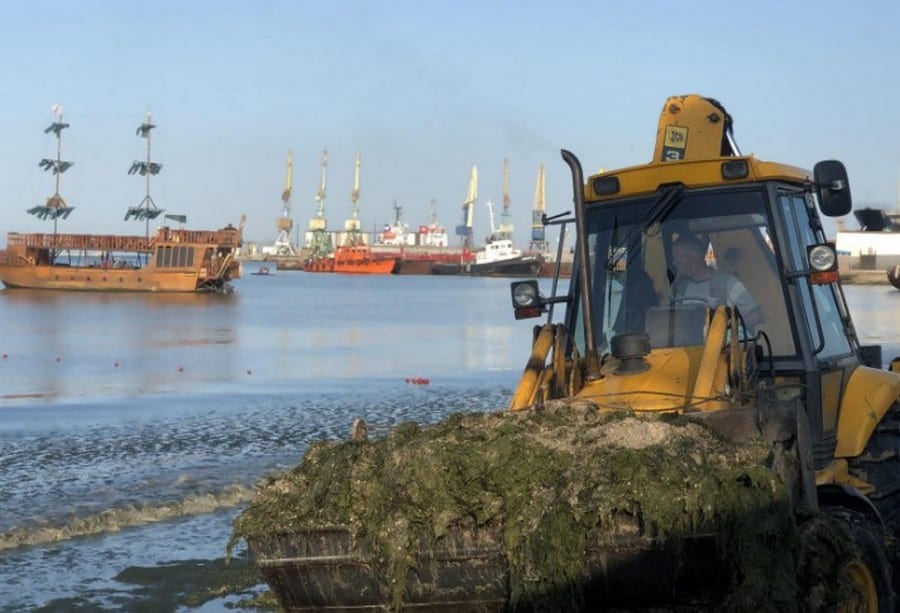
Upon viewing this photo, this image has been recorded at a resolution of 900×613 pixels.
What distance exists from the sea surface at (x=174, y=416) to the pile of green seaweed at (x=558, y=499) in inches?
66.3

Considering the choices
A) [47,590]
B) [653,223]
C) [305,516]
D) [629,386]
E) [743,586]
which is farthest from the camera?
[47,590]

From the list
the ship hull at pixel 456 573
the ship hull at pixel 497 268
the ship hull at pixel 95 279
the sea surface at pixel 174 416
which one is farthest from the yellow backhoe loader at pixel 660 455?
the ship hull at pixel 497 268

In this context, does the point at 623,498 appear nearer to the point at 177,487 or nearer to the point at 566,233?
the point at 566,233

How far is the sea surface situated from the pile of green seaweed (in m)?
1.68

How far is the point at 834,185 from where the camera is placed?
7172 millimetres

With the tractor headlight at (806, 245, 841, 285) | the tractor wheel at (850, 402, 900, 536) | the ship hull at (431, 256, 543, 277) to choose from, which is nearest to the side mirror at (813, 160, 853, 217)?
the tractor headlight at (806, 245, 841, 285)

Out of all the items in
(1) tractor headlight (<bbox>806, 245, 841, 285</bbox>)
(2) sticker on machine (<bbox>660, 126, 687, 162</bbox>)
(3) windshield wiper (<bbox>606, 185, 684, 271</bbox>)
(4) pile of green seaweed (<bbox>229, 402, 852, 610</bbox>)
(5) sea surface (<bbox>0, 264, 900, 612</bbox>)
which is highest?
(2) sticker on machine (<bbox>660, 126, 687, 162</bbox>)

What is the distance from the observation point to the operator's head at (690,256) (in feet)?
23.8

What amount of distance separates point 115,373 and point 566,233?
21659 mm

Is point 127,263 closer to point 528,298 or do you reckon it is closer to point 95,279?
point 95,279

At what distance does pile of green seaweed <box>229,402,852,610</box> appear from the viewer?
5.20 meters

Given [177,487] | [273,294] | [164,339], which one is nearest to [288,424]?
[177,487]

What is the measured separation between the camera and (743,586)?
5.19 m

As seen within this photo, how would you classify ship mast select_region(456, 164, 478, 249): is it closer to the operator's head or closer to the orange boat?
the orange boat
